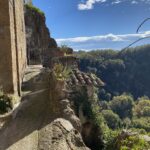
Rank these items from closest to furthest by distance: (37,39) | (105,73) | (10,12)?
1. (10,12)
2. (37,39)
3. (105,73)

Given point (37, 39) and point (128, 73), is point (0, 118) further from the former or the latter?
point (128, 73)

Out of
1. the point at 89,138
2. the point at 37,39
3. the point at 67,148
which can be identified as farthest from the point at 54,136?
the point at 37,39

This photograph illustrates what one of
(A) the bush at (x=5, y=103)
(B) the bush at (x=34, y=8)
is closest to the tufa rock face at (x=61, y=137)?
(A) the bush at (x=5, y=103)

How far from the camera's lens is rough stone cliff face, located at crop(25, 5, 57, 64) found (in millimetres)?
22562

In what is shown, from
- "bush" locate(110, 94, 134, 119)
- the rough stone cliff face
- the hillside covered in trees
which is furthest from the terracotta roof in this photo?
"bush" locate(110, 94, 134, 119)

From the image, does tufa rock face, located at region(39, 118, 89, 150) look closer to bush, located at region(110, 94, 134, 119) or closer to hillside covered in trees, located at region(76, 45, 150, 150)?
hillside covered in trees, located at region(76, 45, 150, 150)

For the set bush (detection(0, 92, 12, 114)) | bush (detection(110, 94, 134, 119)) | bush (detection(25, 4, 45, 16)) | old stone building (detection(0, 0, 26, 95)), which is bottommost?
bush (detection(110, 94, 134, 119))

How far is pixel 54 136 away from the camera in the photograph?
25.3ft

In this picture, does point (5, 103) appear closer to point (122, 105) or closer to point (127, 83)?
point (122, 105)

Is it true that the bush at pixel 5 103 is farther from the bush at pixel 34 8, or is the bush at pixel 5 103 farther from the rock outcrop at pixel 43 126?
the bush at pixel 34 8

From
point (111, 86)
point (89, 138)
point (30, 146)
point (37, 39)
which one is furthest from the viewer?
point (111, 86)

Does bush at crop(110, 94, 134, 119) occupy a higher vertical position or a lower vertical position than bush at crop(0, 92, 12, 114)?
lower

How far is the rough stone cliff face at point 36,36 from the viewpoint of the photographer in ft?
74.0

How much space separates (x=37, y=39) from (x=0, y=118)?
1521cm
